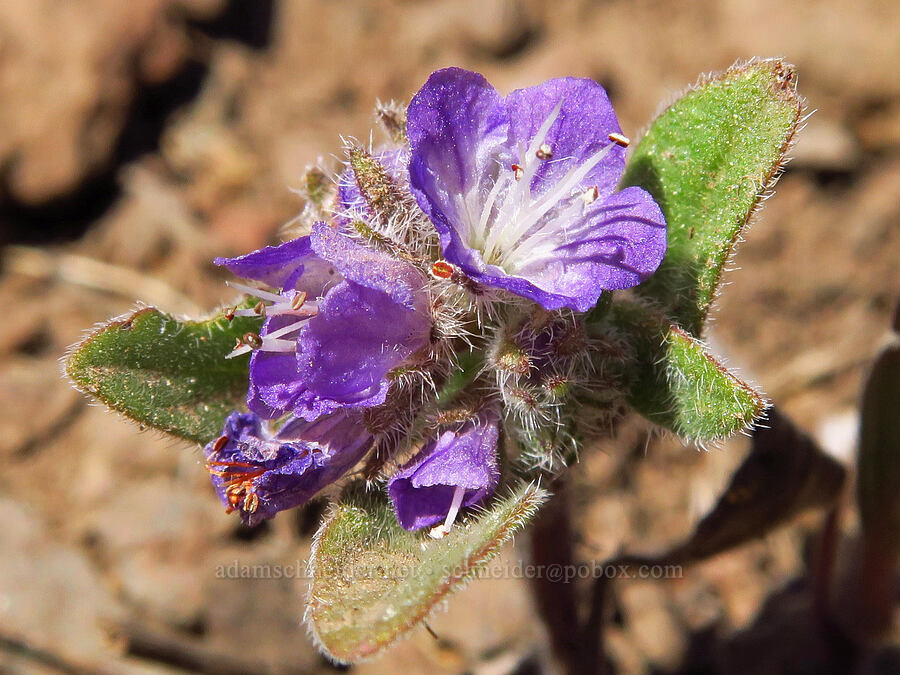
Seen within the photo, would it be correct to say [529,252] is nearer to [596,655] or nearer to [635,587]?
[596,655]

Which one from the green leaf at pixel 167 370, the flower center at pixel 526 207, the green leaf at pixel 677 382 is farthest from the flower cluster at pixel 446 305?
the green leaf at pixel 167 370

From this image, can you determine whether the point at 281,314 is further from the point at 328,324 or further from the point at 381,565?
the point at 381,565

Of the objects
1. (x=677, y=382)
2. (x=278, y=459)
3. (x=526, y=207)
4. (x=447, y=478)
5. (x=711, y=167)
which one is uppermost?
(x=711, y=167)

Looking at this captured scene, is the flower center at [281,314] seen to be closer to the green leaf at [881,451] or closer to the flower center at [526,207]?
the flower center at [526,207]

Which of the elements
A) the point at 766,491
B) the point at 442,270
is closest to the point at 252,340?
the point at 442,270

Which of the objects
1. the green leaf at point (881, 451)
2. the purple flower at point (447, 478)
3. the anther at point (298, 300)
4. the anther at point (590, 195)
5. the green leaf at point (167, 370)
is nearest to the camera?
the anther at point (298, 300)

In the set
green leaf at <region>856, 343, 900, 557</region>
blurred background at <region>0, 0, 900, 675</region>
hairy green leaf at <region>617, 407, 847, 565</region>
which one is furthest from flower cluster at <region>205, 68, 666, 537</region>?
blurred background at <region>0, 0, 900, 675</region>
